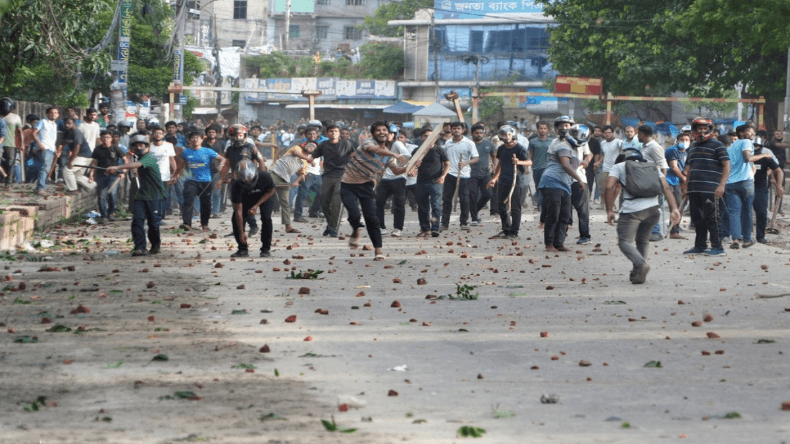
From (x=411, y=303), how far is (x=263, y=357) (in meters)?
2.84

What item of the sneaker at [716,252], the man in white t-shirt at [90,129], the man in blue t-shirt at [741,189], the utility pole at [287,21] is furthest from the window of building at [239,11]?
the sneaker at [716,252]

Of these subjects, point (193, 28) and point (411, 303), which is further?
point (193, 28)

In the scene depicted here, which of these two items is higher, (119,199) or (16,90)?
(16,90)

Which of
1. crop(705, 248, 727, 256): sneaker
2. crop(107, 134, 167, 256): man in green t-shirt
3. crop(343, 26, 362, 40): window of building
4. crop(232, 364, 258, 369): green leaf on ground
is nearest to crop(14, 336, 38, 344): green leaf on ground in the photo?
crop(232, 364, 258, 369): green leaf on ground

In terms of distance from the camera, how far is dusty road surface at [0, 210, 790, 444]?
212 inches

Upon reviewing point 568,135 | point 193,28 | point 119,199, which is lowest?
point 119,199

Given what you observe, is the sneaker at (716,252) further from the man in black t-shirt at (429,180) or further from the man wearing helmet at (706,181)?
the man in black t-shirt at (429,180)

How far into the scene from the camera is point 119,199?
21453 mm

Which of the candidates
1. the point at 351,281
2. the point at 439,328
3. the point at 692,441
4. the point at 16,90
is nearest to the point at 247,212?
the point at 351,281

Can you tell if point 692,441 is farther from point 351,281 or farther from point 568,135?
point 568,135

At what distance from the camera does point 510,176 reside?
56.0ft

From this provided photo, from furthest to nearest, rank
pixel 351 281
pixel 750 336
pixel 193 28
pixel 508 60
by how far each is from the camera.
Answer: pixel 193 28, pixel 508 60, pixel 351 281, pixel 750 336

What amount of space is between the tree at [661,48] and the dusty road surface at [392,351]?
21030 millimetres

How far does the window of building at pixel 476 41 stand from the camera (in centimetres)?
6675
